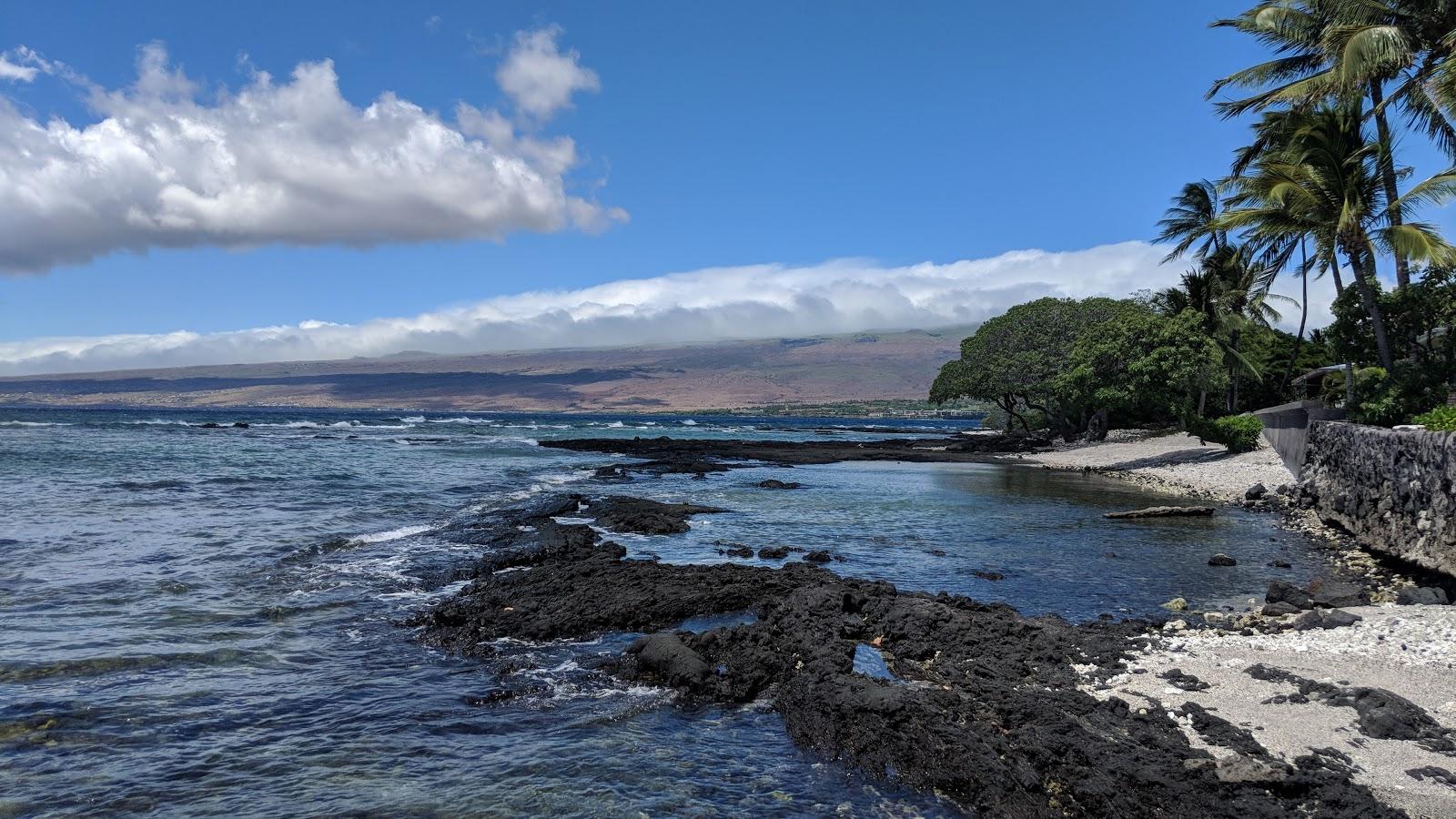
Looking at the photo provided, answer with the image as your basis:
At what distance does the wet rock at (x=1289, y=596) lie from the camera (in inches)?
439

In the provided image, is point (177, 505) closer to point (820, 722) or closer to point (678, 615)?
point (678, 615)

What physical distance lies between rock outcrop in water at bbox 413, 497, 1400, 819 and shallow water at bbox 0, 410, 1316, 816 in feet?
1.56

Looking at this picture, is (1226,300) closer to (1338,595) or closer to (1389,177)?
(1389,177)

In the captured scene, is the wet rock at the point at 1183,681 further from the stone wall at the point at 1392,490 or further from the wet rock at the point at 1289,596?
the stone wall at the point at 1392,490

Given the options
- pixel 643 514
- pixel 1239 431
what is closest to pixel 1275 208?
pixel 1239 431

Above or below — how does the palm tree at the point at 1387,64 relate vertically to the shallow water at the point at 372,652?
above

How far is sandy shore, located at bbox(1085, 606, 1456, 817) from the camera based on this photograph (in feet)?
19.9

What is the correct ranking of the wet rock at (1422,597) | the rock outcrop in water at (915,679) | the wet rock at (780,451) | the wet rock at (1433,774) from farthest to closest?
the wet rock at (780,451)
the wet rock at (1422,597)
the rock outcrop in water at (915,679)
the wet rock at (1433,774)

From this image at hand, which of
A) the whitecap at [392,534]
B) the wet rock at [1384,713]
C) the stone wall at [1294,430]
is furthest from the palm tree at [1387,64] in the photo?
the whitecap at [392,534]

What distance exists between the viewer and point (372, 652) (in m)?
9.77

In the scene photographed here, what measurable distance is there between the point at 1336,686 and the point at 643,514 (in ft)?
53.8

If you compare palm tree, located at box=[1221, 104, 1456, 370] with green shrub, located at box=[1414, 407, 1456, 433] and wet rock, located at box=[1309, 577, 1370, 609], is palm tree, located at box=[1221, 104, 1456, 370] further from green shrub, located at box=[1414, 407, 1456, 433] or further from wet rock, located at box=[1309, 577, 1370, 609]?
wet rock, located at box=[1309, 577, 1370, 609]

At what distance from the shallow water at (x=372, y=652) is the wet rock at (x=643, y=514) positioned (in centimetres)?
97

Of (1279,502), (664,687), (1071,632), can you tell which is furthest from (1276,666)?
(1279,502)
